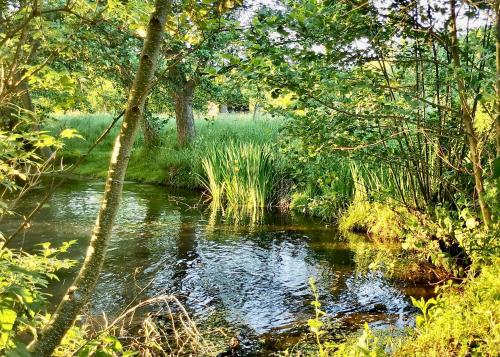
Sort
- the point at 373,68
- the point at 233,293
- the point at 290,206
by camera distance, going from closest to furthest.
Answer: the point at 373,68 < the point at 233,293 < the point at 290,206

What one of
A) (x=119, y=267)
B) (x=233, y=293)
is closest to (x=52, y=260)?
(x=233, y=293)

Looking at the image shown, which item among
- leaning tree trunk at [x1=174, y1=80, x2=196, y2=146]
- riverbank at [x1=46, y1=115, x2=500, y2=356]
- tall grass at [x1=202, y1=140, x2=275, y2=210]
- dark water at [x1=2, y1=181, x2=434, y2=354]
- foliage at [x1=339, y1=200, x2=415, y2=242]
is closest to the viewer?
riverbank at [x1=46, y1=115, x2=500, y2=356]

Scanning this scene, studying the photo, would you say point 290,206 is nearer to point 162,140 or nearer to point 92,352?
point 162,140

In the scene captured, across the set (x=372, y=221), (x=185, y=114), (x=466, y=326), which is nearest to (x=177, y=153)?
(x=185, y=114)

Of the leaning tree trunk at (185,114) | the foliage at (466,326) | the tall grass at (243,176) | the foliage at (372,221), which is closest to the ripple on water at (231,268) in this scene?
the foliage at (372,221)

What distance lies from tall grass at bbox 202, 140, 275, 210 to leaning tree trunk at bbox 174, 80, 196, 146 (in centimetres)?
343

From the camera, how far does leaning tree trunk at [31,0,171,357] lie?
1.50m

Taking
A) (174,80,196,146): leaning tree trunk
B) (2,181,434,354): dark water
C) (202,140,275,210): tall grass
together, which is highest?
(174,80,196,146): leaning tree trunk

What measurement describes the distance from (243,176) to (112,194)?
810cm

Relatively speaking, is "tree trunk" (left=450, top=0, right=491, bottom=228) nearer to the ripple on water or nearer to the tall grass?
the ripple on water

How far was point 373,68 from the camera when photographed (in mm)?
4141

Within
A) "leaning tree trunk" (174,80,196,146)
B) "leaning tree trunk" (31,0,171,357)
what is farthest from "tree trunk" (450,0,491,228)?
"leaning tree trunk" (174,80,196,146)

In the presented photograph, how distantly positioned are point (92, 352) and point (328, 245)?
5423mm

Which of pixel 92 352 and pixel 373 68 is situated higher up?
pixel 373 68
